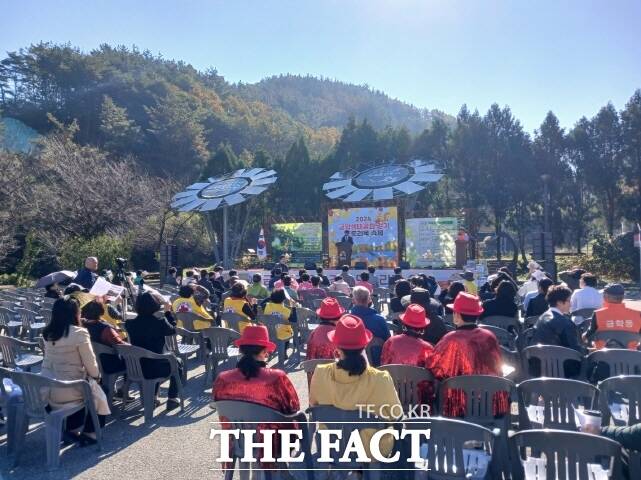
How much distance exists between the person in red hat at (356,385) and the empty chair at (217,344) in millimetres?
3286

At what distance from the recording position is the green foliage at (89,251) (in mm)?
20969

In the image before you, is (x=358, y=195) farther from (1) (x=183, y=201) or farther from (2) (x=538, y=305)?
(2) (x=538, y=305)

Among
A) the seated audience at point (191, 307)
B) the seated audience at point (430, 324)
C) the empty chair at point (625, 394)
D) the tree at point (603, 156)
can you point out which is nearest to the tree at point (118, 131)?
the tree at point (603, 156)

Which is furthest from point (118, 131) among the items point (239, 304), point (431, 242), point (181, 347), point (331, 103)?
point (331, 103)

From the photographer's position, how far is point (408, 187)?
72.1ft

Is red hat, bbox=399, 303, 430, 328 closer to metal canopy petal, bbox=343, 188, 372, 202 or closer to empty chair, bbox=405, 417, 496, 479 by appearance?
empty chair, bbox=405, 417, 496, 479

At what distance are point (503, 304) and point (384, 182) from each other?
1636cm

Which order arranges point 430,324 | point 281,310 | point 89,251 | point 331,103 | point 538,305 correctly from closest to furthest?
point 430,324 < point 538,305 < point 281,310 < point 89,251 < point 331,103

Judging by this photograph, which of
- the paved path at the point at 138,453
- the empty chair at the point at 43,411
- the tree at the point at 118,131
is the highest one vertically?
the tree at the point at 118,131

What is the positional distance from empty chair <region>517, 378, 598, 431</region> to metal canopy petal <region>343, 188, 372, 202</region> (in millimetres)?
19079

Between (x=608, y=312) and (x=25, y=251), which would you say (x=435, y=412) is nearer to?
(x=608, y=312)

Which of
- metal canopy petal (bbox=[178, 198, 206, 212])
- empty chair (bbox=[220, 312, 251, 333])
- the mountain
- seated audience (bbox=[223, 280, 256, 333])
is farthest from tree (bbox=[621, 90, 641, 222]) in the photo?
the mountain

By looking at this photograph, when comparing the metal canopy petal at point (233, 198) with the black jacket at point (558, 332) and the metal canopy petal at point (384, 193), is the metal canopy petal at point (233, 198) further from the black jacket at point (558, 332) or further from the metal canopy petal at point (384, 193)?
the black jacket at point (558, 332)

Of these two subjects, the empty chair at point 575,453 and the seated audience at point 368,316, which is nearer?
the empty chair at point 575,453
